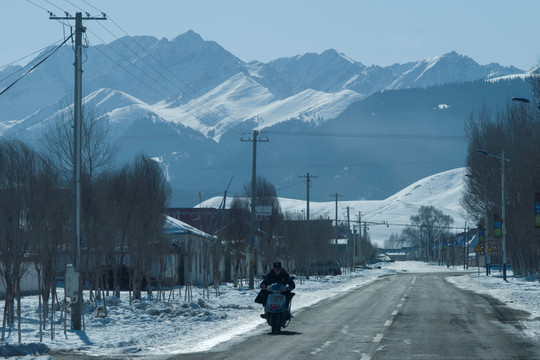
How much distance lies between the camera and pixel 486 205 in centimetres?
8519

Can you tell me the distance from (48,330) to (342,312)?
35.4 feet

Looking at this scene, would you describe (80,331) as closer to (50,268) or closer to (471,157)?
(50,268)

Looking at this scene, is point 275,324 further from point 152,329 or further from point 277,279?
point 152,329

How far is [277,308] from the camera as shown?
2414 cm

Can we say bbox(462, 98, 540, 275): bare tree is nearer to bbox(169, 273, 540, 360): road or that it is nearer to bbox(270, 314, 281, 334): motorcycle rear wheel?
bbox(169, 273, 540, 360): road

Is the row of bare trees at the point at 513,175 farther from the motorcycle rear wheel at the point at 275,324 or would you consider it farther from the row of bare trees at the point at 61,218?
the motorcycle rear wheel at the point at 275,324

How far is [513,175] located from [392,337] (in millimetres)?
55604

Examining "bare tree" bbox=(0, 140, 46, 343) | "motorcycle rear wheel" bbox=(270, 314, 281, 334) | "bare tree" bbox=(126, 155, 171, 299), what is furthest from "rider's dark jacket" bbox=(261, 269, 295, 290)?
"bare tree" bbox=(126, 155, 171, 299)

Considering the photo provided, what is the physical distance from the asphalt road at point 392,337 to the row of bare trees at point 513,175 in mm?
30017

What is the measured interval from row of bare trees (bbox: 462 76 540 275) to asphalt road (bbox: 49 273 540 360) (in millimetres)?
30017

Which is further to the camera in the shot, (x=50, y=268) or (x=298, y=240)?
(x=298, y=240)

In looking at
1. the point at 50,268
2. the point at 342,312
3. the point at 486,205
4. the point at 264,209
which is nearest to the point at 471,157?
the point at 486,205

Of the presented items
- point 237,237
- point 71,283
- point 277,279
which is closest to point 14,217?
point 71,283

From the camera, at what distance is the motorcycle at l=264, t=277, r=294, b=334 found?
24030 millimetres
